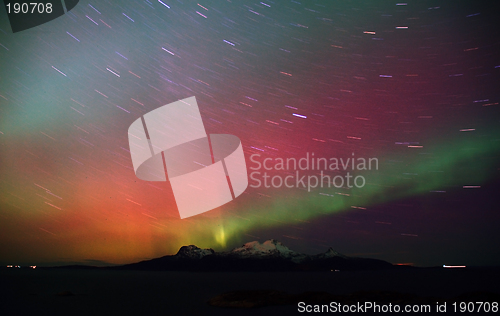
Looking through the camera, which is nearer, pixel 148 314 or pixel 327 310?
pixel 327 310

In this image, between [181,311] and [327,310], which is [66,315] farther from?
[327,310]

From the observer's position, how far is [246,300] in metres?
43.1

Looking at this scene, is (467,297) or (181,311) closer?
(467,297)

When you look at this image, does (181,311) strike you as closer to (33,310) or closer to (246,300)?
(246,300)

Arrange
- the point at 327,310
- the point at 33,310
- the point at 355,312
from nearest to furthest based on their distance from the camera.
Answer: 1. the point at 327,310
2. the point at 355,312
3. the point at 33,310

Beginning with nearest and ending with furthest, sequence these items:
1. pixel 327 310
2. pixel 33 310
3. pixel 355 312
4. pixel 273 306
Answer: pixel 327 310 < pixel 355 312 < pixel 273 306 < pixel 33 310

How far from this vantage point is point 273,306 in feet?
129

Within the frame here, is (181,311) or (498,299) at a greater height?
(498,299)

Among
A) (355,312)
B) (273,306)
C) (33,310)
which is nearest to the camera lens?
(355,312)

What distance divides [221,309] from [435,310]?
78.2 ft

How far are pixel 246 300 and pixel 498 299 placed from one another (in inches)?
1105

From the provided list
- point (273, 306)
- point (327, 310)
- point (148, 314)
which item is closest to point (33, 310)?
point (148, 314)

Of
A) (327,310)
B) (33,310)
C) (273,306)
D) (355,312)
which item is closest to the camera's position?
(327,310)

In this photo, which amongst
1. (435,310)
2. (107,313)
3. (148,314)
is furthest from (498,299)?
(107,313)
